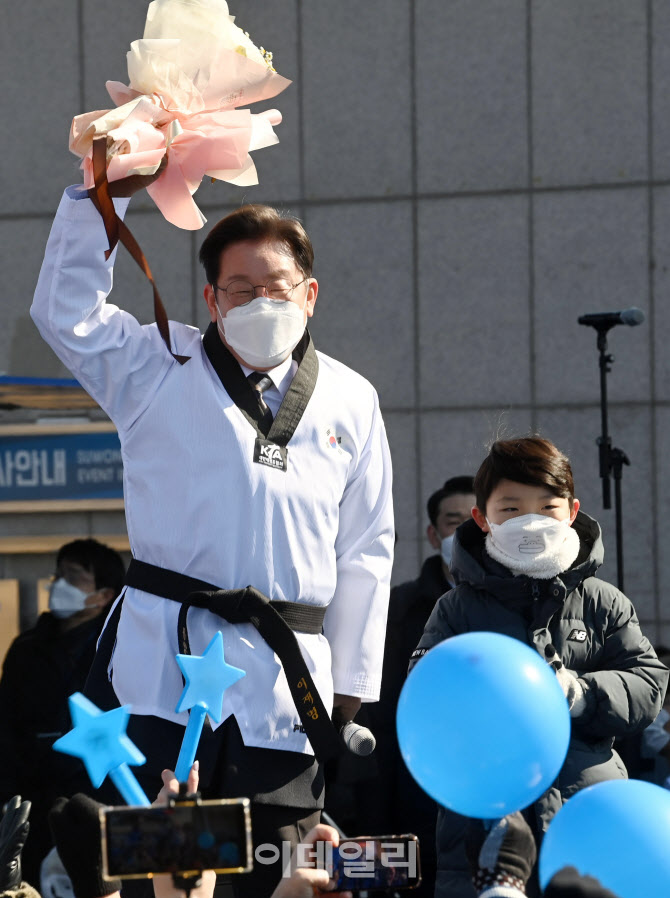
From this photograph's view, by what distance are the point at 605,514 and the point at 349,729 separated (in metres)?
3.98

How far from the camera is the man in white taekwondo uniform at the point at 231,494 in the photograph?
251 centimetres

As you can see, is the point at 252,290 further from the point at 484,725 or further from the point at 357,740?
the point at 484,725

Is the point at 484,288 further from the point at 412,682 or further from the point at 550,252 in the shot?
the point at 412,682

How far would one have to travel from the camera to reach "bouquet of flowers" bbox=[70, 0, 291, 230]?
252 centimetres

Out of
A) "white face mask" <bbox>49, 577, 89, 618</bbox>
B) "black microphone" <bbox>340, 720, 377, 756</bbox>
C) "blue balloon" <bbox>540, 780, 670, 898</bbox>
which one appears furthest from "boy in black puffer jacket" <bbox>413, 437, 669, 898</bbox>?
"white face mask" <bbox>49, 577, 89, 618</bbox>

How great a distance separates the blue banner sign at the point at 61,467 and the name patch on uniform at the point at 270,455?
3.68 meters

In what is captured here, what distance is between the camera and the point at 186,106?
2.61m

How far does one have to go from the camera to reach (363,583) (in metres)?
2.80

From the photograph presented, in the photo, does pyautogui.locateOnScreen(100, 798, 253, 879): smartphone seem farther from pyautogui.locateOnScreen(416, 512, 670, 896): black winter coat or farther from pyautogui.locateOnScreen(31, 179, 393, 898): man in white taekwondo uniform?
pyautogui.locateOnScreen(416, 512, 670, 896): black winter coat

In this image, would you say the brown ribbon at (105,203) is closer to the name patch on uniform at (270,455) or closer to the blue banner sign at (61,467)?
the name patch on uniform at (270,455)

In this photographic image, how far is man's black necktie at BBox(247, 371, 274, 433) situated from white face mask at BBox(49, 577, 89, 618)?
8.23 feet

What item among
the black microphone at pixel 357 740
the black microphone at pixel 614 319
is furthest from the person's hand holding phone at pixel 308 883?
the black microphone at pixel 614 319

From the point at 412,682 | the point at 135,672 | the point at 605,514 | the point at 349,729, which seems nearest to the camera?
the point at 412,682

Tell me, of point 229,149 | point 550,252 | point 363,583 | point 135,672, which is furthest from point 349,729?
point 550,252
